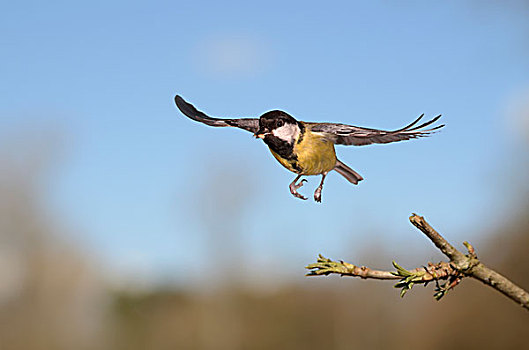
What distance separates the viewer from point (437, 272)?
100 centimetres

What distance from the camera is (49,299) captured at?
1628 cm

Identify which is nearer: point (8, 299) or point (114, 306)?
point (8, 299)

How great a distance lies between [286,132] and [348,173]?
0.51 feet

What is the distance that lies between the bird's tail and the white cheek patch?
0.11 meters

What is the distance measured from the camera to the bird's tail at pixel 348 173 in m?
0.97

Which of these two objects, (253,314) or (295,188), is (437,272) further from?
(253,314)

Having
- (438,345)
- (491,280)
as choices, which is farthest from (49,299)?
(491,280)

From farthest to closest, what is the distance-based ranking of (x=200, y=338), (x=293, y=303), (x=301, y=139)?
1. (x=200, y=338)
2. (x=293, y=303)
3. (x=301, y=139)

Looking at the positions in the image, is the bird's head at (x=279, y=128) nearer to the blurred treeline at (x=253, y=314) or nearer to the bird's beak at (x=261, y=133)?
the bird's beak at (x=261, y=133)

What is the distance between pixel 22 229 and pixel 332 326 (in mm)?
7765

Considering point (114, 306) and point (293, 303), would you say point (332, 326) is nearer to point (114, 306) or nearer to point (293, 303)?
point (293, 303)

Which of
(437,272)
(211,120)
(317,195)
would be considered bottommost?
(437,272)

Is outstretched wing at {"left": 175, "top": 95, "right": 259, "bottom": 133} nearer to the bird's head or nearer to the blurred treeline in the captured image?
the bird's head

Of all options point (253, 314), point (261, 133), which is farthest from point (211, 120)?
point (253, 314)
